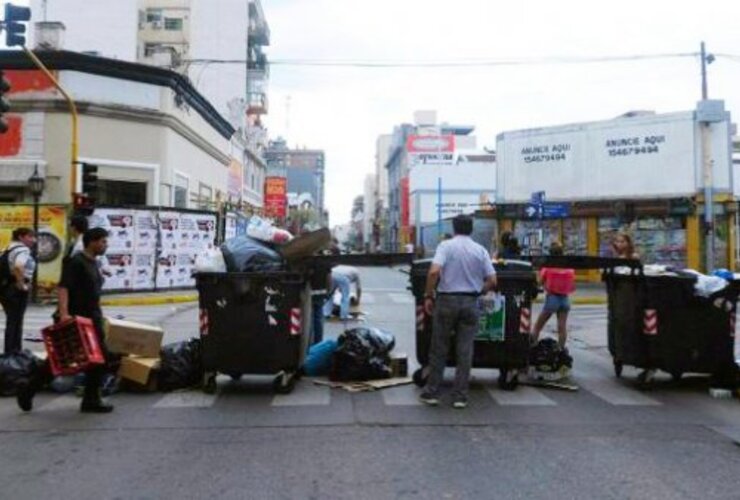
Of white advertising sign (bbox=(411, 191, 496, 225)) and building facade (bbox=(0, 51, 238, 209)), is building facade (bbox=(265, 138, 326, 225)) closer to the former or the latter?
white advertising sign (bbox=(411, 191, 496, 225))

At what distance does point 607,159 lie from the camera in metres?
31.7

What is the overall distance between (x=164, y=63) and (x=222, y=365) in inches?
1219

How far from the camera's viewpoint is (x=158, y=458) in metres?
6.20

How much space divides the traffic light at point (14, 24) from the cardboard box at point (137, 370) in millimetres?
9664

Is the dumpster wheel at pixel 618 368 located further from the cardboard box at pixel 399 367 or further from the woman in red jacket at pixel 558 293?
the cardboard box at pixel 399 367

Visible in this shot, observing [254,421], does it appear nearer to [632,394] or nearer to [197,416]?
[197,416]

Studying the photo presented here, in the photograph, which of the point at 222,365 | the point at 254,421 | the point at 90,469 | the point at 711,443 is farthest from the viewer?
the point at 222,365

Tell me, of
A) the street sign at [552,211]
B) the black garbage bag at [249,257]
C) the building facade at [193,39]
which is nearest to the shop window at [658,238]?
the street sign at [552,211]

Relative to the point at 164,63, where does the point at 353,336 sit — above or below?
below

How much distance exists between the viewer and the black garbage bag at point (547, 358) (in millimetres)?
9641

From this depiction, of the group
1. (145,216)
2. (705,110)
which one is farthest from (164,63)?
(705,110)

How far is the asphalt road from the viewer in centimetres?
548

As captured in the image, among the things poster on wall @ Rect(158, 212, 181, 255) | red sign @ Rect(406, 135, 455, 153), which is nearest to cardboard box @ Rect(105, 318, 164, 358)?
poster on wall @ Rect(158, 212, 181, 255)

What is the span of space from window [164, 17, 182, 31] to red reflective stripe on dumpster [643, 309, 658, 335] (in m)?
60.7
